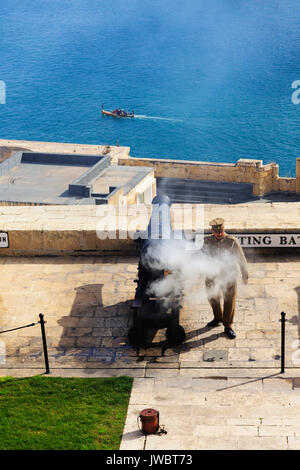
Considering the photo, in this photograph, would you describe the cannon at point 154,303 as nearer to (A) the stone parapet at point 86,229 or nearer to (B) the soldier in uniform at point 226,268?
(B) the soldier in uniform at point 226,268

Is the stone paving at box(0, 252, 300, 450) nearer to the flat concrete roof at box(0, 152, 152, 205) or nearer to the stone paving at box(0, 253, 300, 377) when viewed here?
the stone paving at box(0, 253, 300, 377)

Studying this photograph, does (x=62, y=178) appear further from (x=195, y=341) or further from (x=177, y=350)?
(x=177, y=350)

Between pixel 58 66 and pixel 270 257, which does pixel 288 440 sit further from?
pixel 58 66

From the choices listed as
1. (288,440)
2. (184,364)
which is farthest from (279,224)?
(288,440)

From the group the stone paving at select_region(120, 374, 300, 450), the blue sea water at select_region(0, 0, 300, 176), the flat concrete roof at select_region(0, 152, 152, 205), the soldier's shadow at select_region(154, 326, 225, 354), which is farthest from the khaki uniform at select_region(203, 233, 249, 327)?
the blue sea water at select_region(0, 0, 300, 176)

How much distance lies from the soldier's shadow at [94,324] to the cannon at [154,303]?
1.11ft

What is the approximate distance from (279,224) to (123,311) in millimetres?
3320

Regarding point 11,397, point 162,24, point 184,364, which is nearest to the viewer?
point 11,397

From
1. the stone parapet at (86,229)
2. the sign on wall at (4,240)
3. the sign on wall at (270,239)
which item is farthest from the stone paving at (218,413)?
the sign on wall at (4,240)

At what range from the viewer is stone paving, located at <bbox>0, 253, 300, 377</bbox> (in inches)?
351

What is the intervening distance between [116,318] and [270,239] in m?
3.20

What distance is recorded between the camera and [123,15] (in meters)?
135

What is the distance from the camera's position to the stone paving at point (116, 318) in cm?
891

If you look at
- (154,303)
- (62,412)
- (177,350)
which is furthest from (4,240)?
(62,412)
